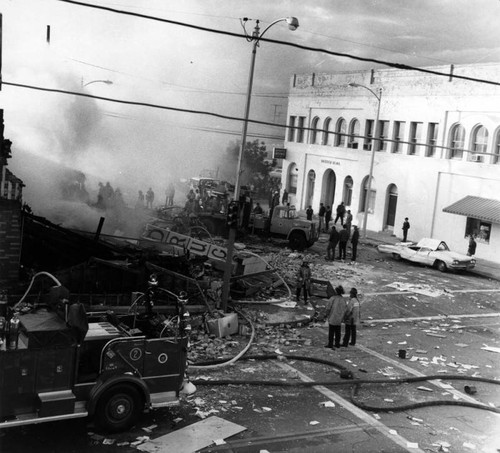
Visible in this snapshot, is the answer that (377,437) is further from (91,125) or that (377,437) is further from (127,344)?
(91,125)

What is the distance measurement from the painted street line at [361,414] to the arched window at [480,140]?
22.0 m

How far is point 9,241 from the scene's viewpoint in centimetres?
1427

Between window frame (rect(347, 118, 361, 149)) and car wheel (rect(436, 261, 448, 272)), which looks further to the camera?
window frame (rect(347, 118, 361, 149))

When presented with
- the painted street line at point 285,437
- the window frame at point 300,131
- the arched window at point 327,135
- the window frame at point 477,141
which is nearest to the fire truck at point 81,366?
the painted street line at point 285,437

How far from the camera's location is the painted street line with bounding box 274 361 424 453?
9016 millimetres

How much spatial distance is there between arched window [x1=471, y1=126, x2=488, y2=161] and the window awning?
6.91ft

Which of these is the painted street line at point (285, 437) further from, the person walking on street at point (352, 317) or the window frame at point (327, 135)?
the window frame at point (327, 135)

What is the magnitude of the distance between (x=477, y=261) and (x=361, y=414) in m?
21.2

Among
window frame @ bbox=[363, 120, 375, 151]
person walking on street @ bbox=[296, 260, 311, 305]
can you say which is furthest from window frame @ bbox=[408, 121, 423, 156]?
person walking on street @ bbox=[296, 260, 311, 305]

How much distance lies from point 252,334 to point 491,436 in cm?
556

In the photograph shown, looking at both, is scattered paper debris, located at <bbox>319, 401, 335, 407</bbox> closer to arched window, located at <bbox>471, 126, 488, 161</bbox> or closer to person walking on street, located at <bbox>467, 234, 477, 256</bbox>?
person walking on street, located at <bbox>467, 234, 477, 256</bbox>

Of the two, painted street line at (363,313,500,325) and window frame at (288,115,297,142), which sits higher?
window frame at (288,115,297,142)

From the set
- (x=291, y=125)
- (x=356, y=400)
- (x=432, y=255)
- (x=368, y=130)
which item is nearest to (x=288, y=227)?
(x=432, y=255)

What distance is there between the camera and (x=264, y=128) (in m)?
66.1
